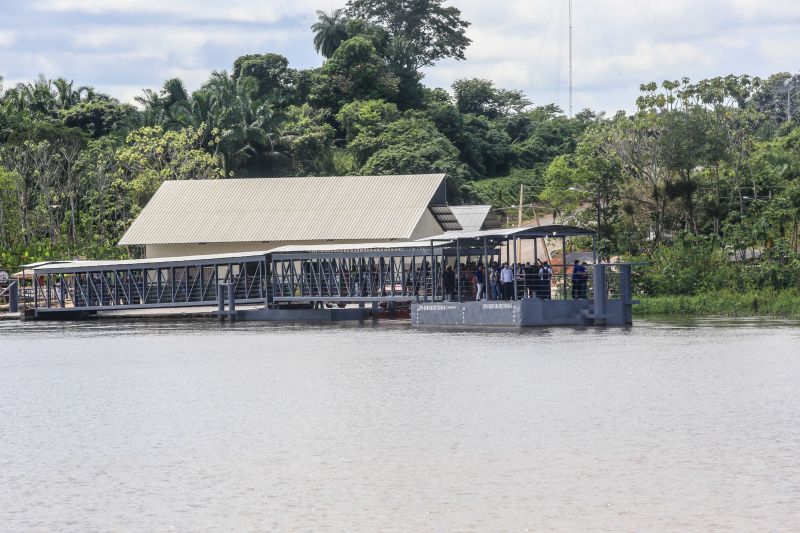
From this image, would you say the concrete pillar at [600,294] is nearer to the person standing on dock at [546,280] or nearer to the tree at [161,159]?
the person standing on dock at [546,280]

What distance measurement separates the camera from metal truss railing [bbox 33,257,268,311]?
192ft

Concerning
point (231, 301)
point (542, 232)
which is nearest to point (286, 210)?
point (231, 301)

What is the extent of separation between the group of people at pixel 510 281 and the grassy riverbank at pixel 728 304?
7.76m

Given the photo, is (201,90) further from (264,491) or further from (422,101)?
(264,491)

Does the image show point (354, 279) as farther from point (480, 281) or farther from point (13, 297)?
point (13, 297)

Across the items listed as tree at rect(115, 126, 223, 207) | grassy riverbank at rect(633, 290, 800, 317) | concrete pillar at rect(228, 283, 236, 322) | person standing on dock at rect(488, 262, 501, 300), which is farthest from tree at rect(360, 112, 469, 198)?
person standing on dock at rect(488, 262, 501, 300)

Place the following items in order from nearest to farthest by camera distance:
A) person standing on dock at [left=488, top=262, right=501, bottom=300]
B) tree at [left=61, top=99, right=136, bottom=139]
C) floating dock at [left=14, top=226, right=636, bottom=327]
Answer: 1. floating dock at [left=14, top=226, right=636, bottom=327]
2. person standing on dock at [left=488, top=262, right=501, bottom=300]
3. tree at [left=61, top=99, right=136, bottom=139]

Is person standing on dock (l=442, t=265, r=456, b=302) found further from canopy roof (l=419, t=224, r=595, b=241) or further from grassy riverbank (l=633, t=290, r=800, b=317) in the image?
grassy riverbank (l=633, t=290, r=800, b=317)

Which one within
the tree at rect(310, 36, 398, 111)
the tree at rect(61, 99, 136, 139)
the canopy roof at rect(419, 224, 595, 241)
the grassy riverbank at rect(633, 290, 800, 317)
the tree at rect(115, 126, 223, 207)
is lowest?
the grassy riverbank at rect(633, 290, 800, 317)

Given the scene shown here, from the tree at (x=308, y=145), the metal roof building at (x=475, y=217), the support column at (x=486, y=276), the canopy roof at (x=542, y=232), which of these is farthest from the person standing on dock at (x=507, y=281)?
the tree at (x=308, y=145)

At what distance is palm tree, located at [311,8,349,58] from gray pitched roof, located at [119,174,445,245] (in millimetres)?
32149

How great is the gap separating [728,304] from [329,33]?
2317 inches

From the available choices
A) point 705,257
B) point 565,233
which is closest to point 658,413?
point 565,233

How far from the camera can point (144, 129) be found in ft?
272
